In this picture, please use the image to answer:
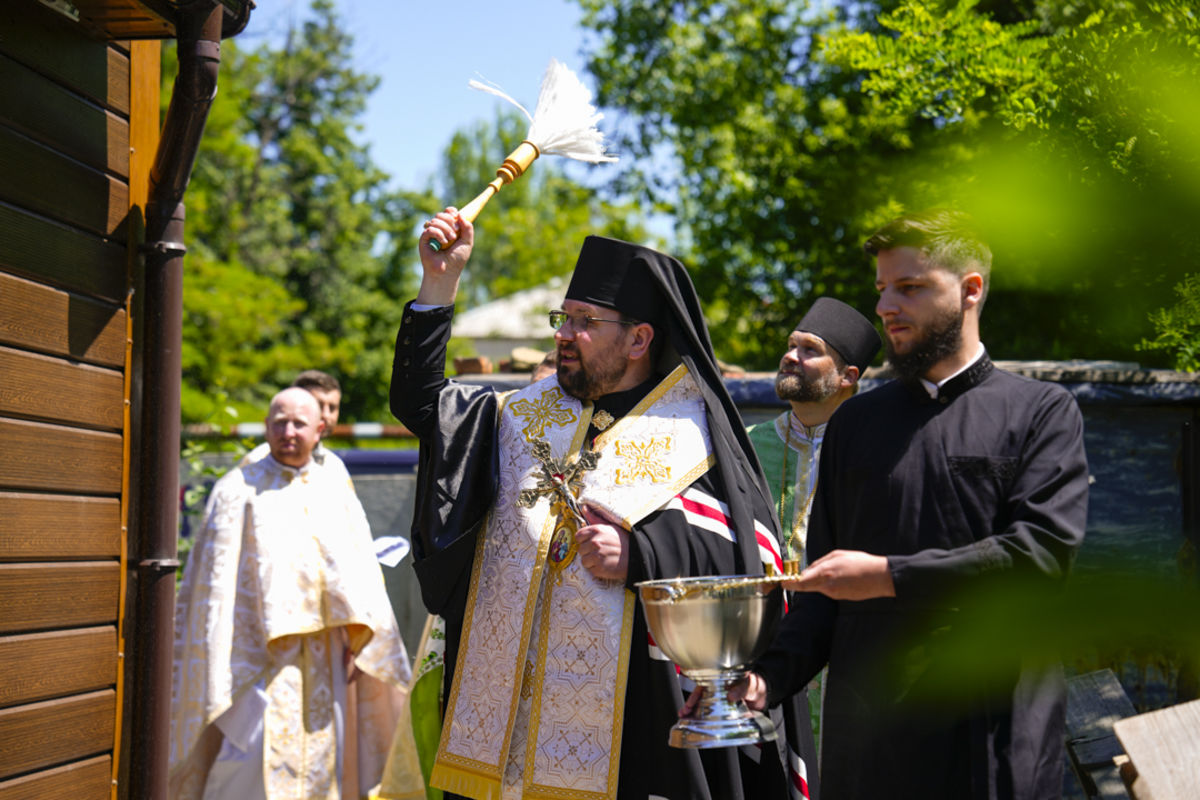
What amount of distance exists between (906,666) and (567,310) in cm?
193

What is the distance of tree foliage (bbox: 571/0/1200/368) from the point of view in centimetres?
78

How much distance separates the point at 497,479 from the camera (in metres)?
3.96

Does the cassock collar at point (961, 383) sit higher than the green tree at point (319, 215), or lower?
lower

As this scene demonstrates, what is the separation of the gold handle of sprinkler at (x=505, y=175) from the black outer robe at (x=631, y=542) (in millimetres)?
315

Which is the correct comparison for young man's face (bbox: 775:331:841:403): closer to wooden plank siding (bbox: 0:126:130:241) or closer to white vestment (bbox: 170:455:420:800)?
wooden plank siding (bbox: 0:126:130:241)

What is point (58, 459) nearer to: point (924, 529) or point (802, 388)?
point (924, 529)

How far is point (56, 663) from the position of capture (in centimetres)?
378

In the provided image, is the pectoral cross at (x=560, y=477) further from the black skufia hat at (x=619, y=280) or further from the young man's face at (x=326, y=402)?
the young man's face at (x=326, y=402)

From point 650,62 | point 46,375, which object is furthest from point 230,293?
point 46,375

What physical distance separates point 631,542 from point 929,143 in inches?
326

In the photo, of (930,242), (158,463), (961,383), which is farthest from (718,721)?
(158,463)

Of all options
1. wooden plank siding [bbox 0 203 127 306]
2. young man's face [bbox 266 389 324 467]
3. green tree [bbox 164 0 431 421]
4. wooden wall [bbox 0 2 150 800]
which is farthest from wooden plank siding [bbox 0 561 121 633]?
green tree [bbox 164 0 431 421]

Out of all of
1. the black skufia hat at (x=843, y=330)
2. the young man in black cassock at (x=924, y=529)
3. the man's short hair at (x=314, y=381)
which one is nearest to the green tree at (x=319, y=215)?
the man's short hair at (x=314, y=381)

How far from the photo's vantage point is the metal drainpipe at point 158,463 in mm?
4219
